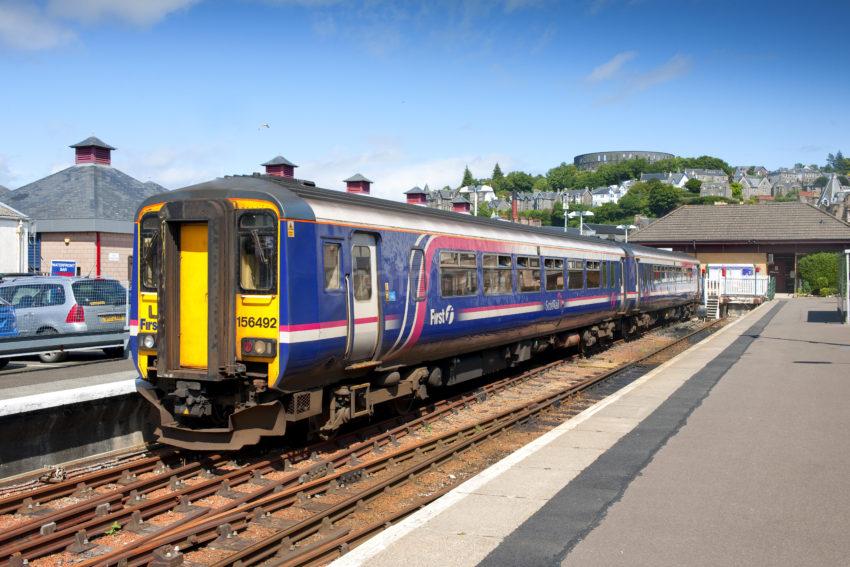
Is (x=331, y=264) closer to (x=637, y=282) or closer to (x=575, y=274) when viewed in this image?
(x=575, y=274)

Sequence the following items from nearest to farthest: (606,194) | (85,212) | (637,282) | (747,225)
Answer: (637,282), (85,212), (747,225), (606,194)

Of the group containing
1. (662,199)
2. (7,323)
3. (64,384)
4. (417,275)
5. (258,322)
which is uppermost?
(662,199)

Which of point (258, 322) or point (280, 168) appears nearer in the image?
point (258, 322)

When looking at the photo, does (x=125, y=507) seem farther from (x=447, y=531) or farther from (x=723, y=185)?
(x=723, y=185)

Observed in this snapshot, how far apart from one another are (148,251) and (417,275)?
3.75 m

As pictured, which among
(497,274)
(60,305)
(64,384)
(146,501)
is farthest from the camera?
(60,305)

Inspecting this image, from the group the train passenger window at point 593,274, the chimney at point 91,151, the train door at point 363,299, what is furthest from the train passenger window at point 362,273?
the chimney at point 91,151

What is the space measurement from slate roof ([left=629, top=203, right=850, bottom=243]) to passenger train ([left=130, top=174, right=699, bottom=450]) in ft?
181

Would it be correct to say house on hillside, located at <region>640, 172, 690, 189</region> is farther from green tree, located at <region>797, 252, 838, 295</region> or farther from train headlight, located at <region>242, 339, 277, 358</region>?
train headlight, located at <region>242, 339, 277, 358</region>

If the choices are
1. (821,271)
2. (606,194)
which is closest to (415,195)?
(821,271)

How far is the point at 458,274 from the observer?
12.2 m

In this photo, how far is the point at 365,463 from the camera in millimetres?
9383

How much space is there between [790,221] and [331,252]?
61.3 metres

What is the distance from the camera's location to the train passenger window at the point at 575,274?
17.8 m
